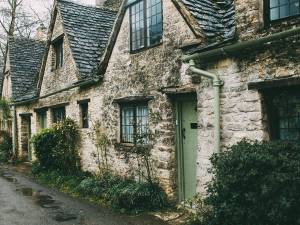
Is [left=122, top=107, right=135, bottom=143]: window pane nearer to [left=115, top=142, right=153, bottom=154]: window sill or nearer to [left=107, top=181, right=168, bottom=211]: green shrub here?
[left=115, top=142, right=153, bottom=154]: window sill

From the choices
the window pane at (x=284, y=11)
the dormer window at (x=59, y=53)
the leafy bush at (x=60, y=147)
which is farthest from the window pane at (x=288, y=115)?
the dormer window at (x=59, y=53)

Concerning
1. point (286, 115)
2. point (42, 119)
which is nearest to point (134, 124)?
point (286, 115)

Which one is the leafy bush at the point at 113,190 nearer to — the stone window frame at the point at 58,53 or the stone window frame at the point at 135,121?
the stone window frame at the point at 135,121

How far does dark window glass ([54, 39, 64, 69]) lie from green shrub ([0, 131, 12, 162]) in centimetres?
708

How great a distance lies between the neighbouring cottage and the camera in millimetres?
6492

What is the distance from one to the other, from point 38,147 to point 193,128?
8.00m

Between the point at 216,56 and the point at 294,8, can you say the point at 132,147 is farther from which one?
the point at 294,8

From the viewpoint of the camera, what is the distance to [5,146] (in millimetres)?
21359

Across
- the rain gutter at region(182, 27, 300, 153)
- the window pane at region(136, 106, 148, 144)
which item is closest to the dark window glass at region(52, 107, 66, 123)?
the window pane at region(136, 106, 148, 144)

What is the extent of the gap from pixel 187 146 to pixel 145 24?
353 centimetres

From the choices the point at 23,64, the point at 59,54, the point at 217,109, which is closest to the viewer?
the point at 217,109

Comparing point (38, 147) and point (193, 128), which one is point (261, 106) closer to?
point (193, 128)

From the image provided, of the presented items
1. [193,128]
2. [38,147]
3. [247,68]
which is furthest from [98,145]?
[247,68]

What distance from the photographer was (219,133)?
7.32 m
